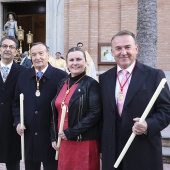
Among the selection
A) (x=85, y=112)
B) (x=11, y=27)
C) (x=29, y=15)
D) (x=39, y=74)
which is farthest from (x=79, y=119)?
(x=29, y=15)

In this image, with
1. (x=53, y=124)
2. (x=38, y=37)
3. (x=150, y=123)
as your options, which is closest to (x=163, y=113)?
(x=150, y=123)

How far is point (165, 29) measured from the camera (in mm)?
12359

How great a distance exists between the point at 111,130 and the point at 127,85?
1.43 feet

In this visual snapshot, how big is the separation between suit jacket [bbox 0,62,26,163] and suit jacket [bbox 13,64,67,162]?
0.33 meters

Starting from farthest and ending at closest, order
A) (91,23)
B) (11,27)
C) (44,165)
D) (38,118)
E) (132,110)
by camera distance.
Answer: (11,27)
(91,23)
(44,165)
(38,118)
(132,110)

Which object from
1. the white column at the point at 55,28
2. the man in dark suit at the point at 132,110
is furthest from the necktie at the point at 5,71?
the white column at the point at 55,28

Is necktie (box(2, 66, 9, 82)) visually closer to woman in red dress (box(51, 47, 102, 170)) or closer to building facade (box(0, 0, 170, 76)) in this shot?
woman in red dress (box(51, 47, 102, 170))

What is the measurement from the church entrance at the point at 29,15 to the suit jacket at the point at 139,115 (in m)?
13.5

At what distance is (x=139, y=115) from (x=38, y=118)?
136 centimetres

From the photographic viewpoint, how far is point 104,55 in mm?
13055

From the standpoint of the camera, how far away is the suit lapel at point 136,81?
2916mm

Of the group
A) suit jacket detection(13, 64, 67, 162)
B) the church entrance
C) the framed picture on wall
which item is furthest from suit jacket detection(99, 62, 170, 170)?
the church entrance

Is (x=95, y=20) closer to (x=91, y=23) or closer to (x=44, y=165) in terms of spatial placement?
(x=91, y=23)

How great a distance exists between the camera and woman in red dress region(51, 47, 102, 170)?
3.29 m
